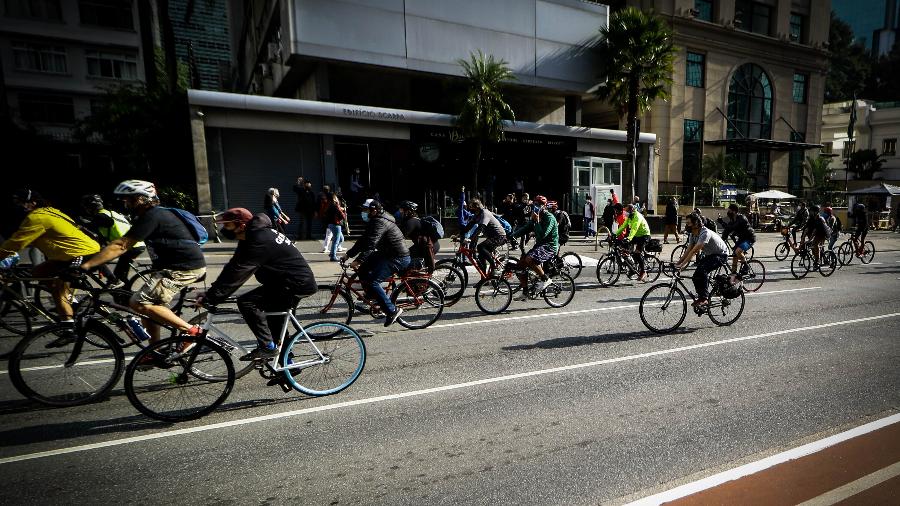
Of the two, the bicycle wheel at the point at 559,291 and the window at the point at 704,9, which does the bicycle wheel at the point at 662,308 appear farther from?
the window at the point at 704,9

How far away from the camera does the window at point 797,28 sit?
36.6 meters

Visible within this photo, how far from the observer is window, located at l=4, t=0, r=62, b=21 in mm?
29109

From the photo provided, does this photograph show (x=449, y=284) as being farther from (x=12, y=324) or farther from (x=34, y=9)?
(x=34, y=9)

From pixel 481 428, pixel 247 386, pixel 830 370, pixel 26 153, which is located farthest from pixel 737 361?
pixel 26 153

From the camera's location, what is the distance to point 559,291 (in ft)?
29.3

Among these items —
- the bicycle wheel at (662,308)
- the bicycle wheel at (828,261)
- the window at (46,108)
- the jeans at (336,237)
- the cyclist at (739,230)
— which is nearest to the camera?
the bicycle wheel at (662,308)

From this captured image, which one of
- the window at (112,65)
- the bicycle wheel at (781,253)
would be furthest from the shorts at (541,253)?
the window at (112,65)

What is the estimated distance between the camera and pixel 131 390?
4.16m

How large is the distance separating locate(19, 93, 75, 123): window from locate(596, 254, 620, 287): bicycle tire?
3746cm

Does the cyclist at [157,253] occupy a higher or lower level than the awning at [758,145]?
lower

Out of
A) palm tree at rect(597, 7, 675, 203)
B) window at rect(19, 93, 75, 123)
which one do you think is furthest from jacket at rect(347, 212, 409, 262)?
window at rect(19, 93, 75, 123)

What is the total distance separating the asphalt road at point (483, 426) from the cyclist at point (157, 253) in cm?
99

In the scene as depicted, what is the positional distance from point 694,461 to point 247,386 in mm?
4465

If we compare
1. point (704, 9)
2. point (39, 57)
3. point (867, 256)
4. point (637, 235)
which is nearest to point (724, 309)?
point (637, 235)
